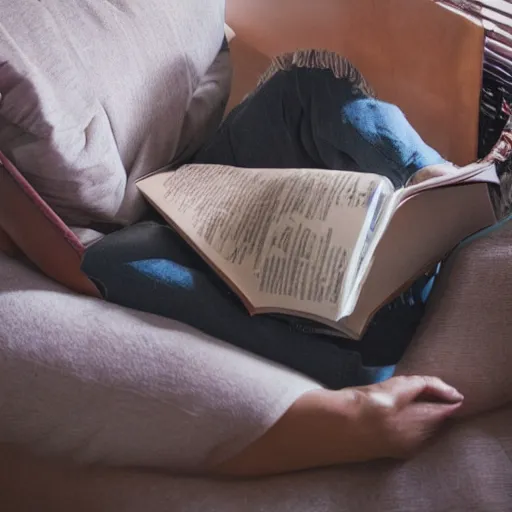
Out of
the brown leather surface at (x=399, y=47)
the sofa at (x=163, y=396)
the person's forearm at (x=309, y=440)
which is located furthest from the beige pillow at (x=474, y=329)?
the brown leather surface at (x=399, y=47)

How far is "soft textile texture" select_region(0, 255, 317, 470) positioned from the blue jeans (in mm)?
63

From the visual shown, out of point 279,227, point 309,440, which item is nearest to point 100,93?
point 279,227

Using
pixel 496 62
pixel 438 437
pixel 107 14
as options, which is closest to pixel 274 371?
pixel 438 437

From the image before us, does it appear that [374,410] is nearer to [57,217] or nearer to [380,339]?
[380,339]

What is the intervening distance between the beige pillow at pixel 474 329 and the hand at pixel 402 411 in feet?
0.08

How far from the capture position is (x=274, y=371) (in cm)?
62

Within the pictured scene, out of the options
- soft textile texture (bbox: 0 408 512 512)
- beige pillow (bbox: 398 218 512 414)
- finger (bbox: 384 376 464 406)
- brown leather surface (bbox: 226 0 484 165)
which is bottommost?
soft textile texture (bbox: 0 408 512 512)

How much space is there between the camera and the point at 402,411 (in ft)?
1.94

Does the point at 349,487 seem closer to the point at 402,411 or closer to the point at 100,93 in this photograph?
the point at 402,411

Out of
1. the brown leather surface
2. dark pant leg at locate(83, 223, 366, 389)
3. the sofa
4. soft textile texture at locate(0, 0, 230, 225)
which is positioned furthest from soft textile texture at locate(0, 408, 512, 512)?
the brown leather surface

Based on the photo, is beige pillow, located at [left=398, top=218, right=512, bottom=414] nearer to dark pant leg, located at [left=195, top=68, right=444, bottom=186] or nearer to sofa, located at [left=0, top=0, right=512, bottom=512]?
sofa, located at [left=0, top=0, right=512, bottom=512]

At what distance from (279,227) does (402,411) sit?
226mm

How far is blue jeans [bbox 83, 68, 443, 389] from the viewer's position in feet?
2.19

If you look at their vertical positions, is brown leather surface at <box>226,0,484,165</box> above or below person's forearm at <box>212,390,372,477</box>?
above
